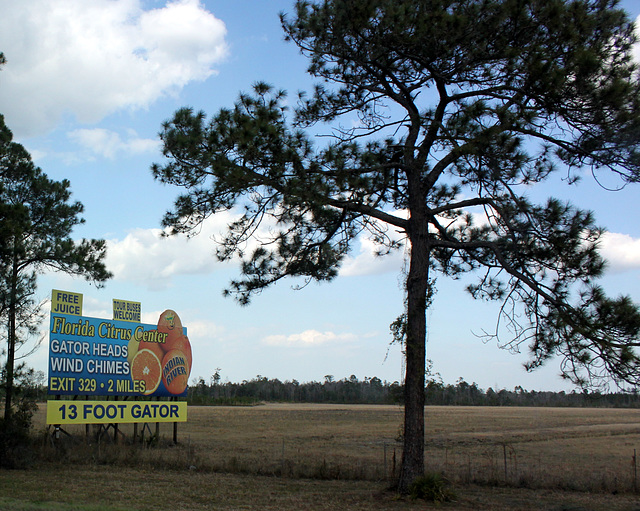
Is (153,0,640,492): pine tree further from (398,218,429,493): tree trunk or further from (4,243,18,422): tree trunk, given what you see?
(4,243,18,422): tree trunk

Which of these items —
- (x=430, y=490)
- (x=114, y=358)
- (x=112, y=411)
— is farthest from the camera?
(x=114, y=358)

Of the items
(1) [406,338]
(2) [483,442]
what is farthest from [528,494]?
(2) [483,442]

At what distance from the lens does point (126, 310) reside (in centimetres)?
1939

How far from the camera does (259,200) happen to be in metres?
11.0

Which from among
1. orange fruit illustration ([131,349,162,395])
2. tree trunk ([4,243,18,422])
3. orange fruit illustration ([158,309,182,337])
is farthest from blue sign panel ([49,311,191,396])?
tree trunk ([4,243,18,422])

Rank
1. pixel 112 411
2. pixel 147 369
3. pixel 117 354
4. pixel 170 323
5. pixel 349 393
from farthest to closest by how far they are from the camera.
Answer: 1. pixel 349 393
2. pixel 170 323
3. pixel 147 369
4. pixel 117 354
5. pixel 112 411

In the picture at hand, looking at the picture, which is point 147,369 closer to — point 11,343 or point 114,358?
point 114,358

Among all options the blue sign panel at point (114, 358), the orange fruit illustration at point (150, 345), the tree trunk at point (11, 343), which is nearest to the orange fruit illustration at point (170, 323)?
the blue sign panel at point (114, 358)

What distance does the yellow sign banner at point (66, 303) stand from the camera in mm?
17078

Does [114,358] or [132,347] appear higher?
[132,347]

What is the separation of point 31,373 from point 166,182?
8.56m

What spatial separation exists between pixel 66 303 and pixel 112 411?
3738 millimetres

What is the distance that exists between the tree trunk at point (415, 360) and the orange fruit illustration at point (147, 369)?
11.6 meters

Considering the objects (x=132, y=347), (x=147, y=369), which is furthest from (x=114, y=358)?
(x=147, y=369)
